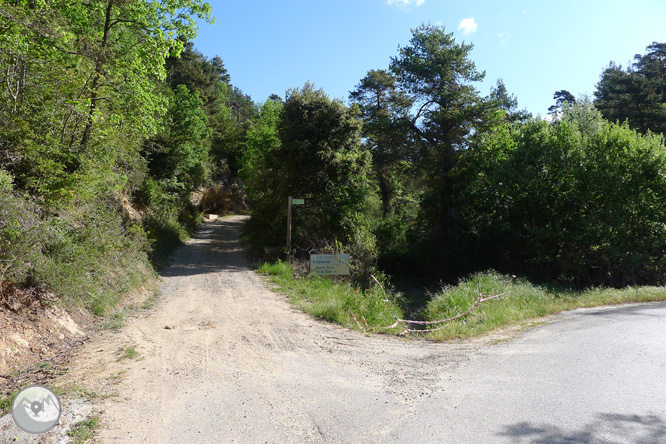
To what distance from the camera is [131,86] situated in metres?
10.4

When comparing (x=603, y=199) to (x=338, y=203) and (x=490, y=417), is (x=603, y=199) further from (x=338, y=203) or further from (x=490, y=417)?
(x=490, y=417)

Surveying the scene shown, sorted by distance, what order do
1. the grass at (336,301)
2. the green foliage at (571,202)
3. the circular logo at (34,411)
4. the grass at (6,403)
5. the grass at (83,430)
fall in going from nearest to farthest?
1. the circular logo at (34,411)
2. the grass at (83,430)
3. the grass at (6,403)
4. the grass at (336,301)
5. the green foliage at (571,202)

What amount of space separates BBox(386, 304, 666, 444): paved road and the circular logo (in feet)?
11.5

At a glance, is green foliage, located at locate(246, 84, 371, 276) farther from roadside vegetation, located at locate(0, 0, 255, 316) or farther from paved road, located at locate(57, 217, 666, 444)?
paved road, located at locate(57, 217, 666, 444)

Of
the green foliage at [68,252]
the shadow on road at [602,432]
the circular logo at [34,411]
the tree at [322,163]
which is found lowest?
the shadow on road at [602,432]

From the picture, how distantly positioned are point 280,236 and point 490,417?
1844 centimetres

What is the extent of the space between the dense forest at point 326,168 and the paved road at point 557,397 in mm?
7300

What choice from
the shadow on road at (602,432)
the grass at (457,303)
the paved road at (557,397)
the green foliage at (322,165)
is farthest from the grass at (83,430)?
the green foliage at (322,165)

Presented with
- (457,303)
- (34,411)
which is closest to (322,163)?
(457,303)

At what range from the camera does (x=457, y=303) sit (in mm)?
12547

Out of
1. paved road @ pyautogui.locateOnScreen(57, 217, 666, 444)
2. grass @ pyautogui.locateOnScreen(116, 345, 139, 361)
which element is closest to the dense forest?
grass @ pyautogui.locateOnScreen(116, 345, 139, 361)

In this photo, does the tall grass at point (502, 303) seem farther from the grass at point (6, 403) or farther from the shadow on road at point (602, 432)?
the grass at point (6, 403)

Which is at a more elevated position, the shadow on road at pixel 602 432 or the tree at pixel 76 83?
the tree at pixel 76 83

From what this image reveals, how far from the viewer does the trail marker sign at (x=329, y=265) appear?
15273 millimetres
